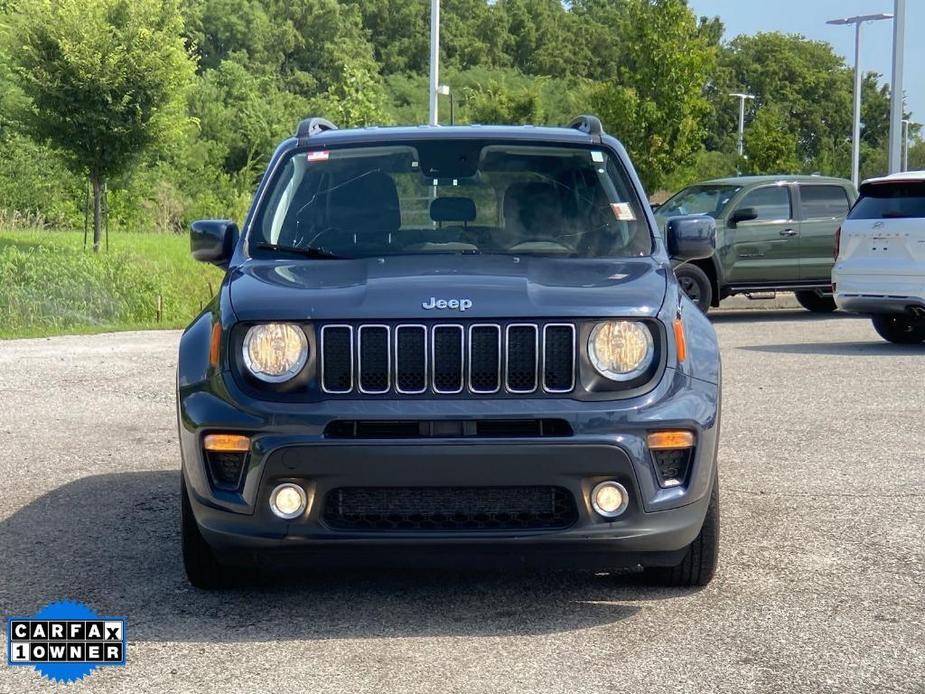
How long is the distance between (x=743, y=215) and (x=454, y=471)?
49.6ft

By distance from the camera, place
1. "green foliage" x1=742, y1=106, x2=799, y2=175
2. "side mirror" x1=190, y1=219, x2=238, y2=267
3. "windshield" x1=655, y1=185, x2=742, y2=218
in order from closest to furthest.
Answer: "side mirror" x1=190, y1=219, x2=238, y2=267, "windshield" x1=655, y1=185, x2=742, y2=218, "green foliage" x1=742, y1=106, x2=799, y2=175

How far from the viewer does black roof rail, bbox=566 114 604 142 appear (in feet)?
21.4

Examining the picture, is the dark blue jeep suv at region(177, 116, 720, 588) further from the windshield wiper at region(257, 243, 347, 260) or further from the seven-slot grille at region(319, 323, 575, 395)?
the windshield wiper at region(257, 243, 347, 260)

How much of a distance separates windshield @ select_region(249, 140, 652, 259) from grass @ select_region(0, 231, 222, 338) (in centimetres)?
1351

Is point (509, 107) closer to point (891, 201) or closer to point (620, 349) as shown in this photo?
point (891, 201)

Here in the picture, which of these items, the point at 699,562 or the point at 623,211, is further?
the point at 623,211

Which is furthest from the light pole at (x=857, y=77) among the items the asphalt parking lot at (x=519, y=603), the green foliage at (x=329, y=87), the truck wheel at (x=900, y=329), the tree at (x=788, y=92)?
the tree at (x=788, y=92)

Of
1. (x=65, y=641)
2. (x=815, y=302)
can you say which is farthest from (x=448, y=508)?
(x=815, y=302)

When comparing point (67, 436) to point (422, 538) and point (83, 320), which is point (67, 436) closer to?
point (422, 538)

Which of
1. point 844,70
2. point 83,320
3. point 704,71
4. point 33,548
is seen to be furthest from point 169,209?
point 844,70

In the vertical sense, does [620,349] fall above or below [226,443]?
above

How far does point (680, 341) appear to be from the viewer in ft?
16.8

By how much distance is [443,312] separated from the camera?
4.97 metres

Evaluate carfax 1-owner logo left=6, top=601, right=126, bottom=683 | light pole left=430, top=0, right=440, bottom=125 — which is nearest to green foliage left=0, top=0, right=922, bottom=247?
light pole left=430, top=0, right=440, bottom=125
